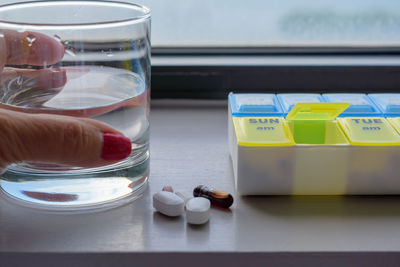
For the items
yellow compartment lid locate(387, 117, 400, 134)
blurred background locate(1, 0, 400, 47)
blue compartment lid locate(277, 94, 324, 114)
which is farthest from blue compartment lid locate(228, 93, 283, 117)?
blurred background locate(1, 0, 400, 47)

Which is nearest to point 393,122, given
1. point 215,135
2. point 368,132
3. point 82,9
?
point 368,132

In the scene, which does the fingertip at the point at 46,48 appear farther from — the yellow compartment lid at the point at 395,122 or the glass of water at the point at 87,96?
the yellow compartment lid at the point at 395,122

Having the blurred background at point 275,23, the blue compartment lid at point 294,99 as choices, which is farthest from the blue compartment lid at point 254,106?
the blurred background at point 275,23

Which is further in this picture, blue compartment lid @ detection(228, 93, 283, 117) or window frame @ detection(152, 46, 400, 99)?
window frame @ detection(152, 46, 400, 99)

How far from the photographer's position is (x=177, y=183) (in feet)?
1.82

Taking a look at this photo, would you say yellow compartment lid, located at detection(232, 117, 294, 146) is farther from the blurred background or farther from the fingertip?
the blurred background

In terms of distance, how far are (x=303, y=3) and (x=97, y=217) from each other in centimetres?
53

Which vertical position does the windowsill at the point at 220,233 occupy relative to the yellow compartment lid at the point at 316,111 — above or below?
below

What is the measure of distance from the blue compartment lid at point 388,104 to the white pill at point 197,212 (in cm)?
25

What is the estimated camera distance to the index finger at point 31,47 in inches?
17.4

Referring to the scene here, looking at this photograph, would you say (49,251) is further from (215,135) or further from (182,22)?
(182,22)

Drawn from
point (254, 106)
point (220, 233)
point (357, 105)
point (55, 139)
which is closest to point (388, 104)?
point (357, 105)

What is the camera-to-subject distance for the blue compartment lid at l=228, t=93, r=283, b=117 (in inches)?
23.1

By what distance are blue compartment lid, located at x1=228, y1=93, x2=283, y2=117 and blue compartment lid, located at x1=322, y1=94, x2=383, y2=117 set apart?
7 centimetres
